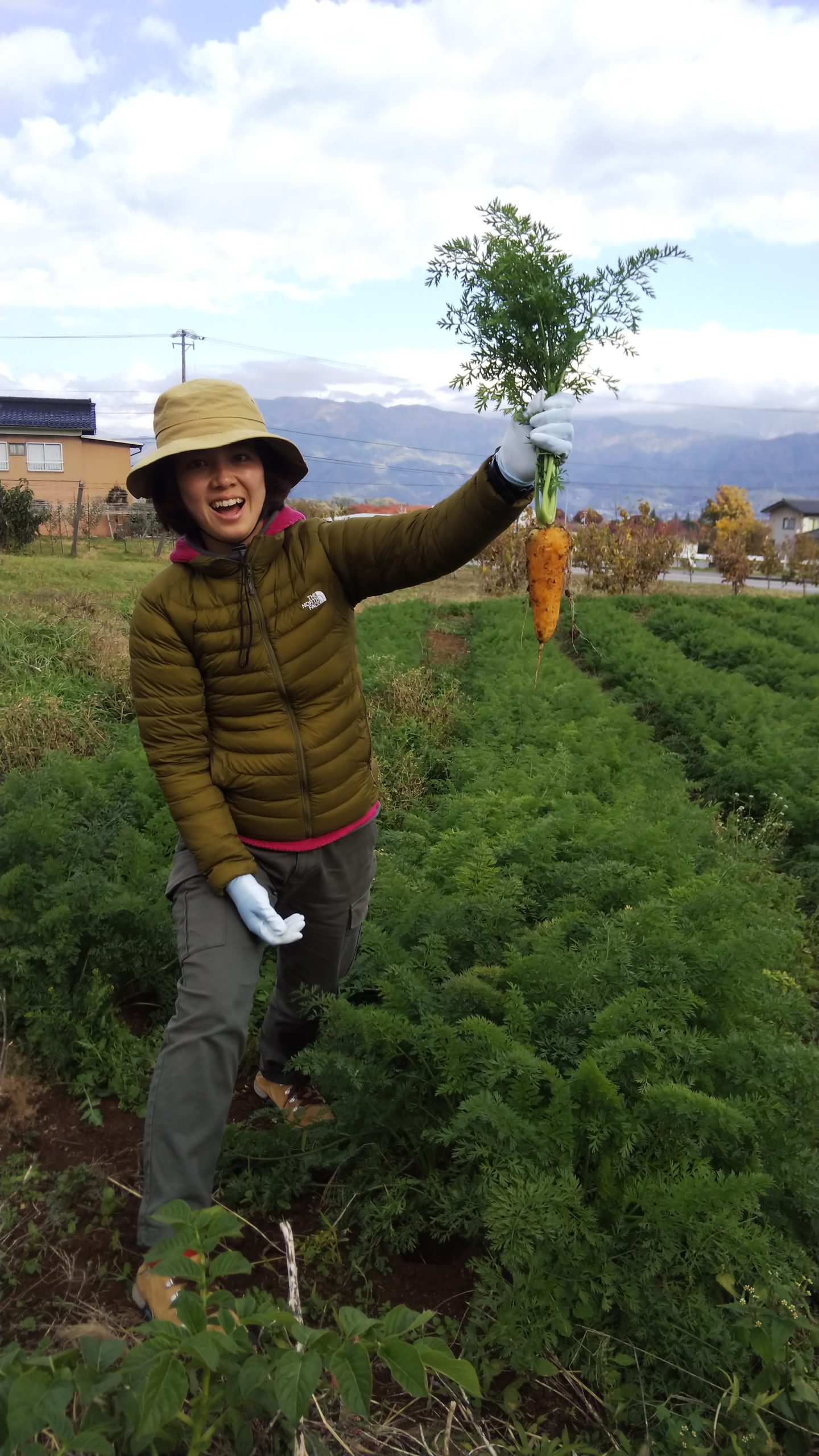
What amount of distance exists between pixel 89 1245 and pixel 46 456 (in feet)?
118

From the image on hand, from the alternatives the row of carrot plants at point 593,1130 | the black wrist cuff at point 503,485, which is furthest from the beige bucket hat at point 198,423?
the row of carrot plants at point 593,1130

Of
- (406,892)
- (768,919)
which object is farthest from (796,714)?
(406,892)

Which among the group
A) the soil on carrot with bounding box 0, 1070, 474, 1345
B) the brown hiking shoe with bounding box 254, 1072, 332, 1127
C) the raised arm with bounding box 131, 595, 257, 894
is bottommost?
the soil on carrot with bounding box 0, 1070, 474, 1345

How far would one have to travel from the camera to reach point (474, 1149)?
8.04ft

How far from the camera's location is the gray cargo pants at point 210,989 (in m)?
2.47

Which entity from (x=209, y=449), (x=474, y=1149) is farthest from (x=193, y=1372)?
(x=209, y=449)

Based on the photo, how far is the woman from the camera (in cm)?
253

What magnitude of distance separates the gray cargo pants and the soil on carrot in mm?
308

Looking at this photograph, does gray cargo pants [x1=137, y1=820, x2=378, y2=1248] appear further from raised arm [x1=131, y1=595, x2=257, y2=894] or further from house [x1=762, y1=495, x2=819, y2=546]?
Answer: house [x1=762, y1=495, x2=819, y2=546]

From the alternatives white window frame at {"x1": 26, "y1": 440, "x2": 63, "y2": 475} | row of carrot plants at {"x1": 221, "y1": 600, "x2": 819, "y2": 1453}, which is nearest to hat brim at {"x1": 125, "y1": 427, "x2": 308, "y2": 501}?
row of carrot plants at {"x1": 221, "y1": 600, "x2": 819, "y2": 1453}

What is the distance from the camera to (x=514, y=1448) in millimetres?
2072

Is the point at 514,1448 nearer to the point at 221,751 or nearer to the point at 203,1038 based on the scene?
the point at 203,1038

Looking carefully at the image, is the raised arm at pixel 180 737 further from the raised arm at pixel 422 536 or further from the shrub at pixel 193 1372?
the shrub at pixel 193 1372

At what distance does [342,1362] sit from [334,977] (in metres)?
1.71
